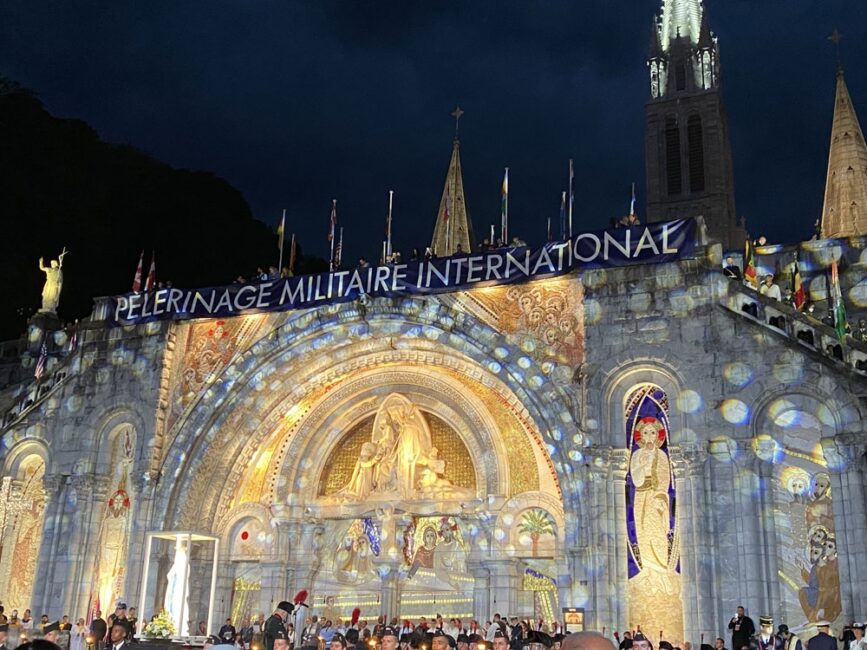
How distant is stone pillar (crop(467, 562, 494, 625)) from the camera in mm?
21703

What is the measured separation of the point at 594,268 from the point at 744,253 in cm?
438

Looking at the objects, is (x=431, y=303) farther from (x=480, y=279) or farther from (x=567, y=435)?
(x=567, y=435)

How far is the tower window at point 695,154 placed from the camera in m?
53.7

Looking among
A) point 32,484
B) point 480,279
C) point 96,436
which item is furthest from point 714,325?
point 32,484

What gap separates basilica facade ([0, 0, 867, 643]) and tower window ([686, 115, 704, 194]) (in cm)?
3144

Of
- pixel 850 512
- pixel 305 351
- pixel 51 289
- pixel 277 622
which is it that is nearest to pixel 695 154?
pixel 51 289

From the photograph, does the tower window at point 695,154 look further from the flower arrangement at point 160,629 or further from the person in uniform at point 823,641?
the person in uniform at point 823,641

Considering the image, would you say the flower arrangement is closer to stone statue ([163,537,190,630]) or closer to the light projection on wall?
stone statue ([163,537,190,630])

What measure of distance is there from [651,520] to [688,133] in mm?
39027

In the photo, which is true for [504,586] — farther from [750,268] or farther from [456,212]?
[456,212]

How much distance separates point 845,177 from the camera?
34.5 metres

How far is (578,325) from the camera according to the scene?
21.2 meters

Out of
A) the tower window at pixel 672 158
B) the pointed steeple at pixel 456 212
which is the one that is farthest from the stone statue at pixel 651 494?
the tower window at pixel 672 158

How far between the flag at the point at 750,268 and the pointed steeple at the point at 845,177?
41.6 feet
